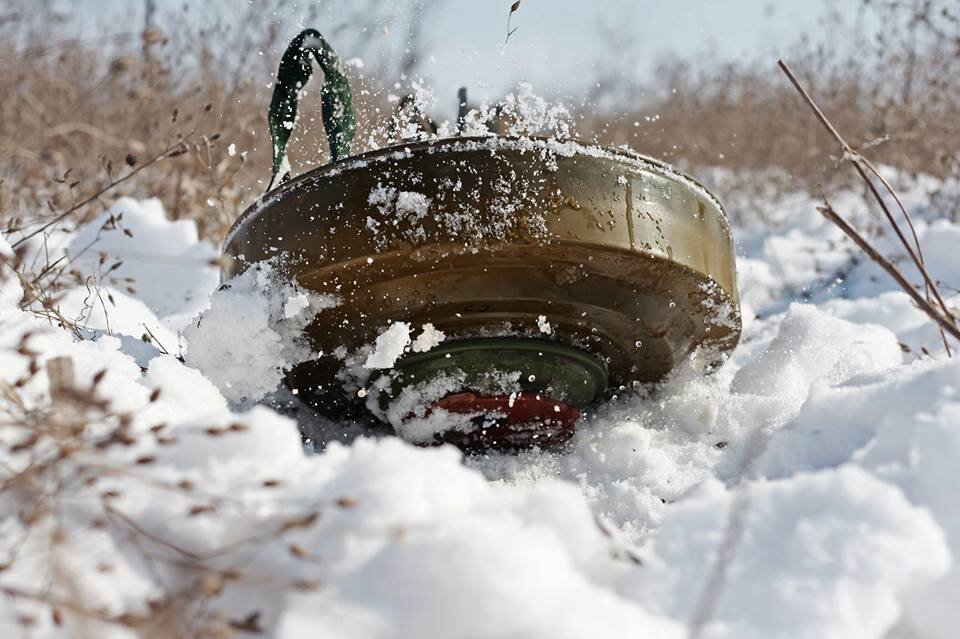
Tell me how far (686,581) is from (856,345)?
1.25 meters

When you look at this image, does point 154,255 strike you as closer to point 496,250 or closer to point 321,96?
point 321,96

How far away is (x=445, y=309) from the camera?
1278mm

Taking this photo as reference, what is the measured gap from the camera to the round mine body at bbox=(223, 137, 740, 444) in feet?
3.91

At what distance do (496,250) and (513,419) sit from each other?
373 millimetres

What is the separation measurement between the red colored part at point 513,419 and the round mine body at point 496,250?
22 mm

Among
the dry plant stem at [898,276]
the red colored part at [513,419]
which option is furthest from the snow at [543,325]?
the dry plant stem at [898,276]

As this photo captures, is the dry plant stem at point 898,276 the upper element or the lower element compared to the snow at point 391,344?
upper

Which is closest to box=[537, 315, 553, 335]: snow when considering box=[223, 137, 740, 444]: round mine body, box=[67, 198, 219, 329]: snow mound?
box=[223, 137, 740, 444]: round mine body

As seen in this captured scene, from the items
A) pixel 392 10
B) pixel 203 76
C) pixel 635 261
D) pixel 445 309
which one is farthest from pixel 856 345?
pixel 203 76

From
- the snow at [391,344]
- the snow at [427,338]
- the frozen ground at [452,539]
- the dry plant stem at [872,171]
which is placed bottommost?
the frozen ground at [452,539]

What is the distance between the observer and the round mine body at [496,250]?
1.19 meters

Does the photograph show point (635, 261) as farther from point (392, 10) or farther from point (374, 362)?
point (392, 10)

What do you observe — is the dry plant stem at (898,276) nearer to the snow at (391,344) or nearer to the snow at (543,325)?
the snow at (543,325)

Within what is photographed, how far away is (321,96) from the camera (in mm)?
1507
